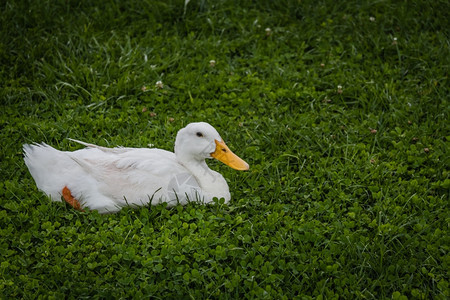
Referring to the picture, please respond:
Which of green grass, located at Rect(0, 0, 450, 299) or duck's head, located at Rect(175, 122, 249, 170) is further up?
duck's head, located at Rect(175, 122, 249, 170)

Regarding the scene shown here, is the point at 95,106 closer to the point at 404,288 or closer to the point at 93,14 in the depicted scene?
the point at 93,14

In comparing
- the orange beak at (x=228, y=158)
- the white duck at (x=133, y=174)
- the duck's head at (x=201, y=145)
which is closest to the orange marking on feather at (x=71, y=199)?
the white duck at (x=133, y=174)

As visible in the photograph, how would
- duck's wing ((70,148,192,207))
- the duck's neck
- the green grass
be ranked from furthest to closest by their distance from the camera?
the duck's neck, duck's wing ((70,148,192,207)), the green grass

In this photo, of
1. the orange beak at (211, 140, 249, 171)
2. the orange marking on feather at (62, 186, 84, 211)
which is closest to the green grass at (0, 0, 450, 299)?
the orange marking on feather at (62, 186, 84, 211)

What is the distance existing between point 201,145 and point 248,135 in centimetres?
94

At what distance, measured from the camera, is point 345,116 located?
501 centimetres

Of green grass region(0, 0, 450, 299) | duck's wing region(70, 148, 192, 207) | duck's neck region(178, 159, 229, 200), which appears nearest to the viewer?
green grass region(0, 0, 450, 299)

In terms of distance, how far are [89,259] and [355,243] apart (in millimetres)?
1664

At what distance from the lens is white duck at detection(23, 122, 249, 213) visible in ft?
12.4

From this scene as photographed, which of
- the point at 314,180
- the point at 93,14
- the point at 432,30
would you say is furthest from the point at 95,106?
the point at 432,30

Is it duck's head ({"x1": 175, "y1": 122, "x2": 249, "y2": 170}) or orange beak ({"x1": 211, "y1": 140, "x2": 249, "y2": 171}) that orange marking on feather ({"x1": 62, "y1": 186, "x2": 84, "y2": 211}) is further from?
orange beak ({"x1": 211, "y1": 140, "x2": 249, "y2": 171})

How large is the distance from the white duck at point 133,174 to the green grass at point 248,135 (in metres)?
0.10

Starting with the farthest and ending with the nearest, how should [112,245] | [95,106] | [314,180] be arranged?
[95,106], [314,180], [112,245]

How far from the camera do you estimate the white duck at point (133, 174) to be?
3771 mm
